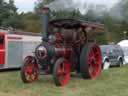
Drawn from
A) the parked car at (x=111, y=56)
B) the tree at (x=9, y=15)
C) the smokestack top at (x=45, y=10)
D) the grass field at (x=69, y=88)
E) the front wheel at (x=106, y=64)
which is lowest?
the grass field at (x=69, y=88)

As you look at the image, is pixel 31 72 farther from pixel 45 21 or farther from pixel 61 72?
pixel 45 21

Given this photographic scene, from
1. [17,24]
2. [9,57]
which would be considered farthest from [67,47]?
[17,24]

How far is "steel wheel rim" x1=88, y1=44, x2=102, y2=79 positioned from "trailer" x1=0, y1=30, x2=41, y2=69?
21.0 ft

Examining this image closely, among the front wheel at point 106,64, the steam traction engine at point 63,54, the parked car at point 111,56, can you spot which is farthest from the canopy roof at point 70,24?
the parked car at point 111,56

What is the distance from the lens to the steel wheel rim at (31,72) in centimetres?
1384

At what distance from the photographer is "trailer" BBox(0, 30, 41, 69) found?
824 inches

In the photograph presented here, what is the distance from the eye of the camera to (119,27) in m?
58.5

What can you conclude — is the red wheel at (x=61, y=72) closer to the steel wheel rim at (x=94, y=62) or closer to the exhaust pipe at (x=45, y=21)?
the exhaust pipe at (x=45, y=21)

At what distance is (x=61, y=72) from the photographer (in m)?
13.3

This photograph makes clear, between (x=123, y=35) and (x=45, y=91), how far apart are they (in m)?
48.2

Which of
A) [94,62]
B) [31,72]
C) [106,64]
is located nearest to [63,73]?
[31,72]

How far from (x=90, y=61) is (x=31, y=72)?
257 cm

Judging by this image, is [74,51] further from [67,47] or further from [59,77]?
[59,77]

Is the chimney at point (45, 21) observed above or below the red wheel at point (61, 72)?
above
